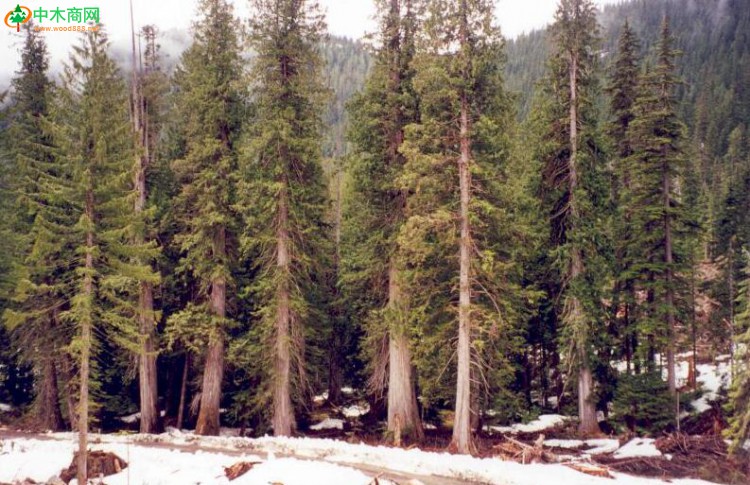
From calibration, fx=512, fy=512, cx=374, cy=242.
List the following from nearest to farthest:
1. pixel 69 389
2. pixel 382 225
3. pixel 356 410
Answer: pixel 382 225 < pixel 69 389 < pixel 356 410

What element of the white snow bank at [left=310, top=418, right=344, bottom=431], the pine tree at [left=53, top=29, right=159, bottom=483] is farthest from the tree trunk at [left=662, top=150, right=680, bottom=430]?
the pine tree at [left=53, top=29, right=159, bottom=483]

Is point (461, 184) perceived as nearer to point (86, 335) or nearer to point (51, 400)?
point (86, 335)

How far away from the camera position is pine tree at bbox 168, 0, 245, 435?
1953 centimetres

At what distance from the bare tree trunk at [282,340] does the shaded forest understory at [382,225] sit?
77 millimetres

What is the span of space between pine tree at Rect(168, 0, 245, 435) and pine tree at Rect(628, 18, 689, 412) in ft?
53.6

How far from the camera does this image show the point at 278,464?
13125 mm

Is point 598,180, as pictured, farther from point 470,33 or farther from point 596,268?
point 470,33

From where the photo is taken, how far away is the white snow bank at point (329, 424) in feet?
82.3

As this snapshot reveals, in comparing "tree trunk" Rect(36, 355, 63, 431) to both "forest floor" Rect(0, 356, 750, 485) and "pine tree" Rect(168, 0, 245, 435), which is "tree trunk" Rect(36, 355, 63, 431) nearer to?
"forest floor" Rect(0, 356, 750, 485)

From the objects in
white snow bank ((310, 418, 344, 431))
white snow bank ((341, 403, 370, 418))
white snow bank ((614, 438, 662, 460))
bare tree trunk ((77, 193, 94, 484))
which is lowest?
white snow bank ((341, 403, 370, 418))

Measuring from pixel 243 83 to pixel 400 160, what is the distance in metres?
6.43

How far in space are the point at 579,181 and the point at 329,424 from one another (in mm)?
16496

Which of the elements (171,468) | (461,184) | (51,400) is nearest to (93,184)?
(171,468)

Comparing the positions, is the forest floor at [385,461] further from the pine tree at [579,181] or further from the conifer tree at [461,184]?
the pine tree at [579,181]
